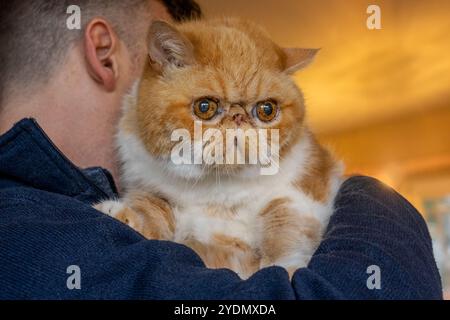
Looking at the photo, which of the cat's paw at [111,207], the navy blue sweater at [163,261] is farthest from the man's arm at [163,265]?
the cat's paw at [111,207]

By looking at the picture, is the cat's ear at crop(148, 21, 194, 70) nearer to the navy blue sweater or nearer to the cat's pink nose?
the cat's pink nose

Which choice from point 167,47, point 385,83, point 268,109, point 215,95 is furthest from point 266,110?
point 385,83

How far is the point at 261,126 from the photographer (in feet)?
3.45

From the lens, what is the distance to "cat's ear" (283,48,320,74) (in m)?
1.13

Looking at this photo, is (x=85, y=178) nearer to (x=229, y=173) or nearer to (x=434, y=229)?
(x=229, y=173)

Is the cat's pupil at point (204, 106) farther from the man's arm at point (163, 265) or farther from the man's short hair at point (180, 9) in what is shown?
the man's short hair at point (180, 9)

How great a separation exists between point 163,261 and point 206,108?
33 centimetres

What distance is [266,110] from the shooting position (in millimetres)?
1062

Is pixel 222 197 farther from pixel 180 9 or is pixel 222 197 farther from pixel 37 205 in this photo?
pixel 180 9

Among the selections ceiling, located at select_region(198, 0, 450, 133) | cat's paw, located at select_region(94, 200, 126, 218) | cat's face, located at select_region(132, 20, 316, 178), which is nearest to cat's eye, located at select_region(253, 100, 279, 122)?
cat's face, located at select_region(132, 20, 316, 178)

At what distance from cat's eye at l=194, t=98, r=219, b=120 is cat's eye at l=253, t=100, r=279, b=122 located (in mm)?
83

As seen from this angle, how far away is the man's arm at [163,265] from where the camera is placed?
2.50 feet

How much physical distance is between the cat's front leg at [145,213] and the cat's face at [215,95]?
94 millimetres
